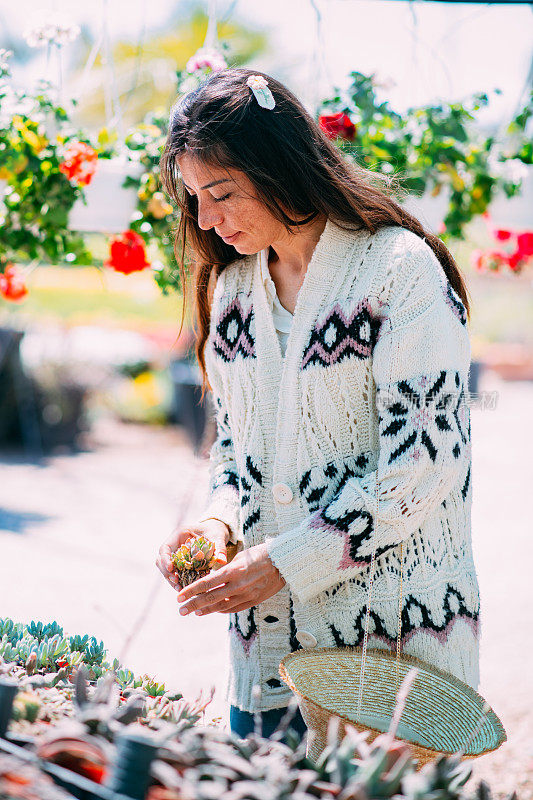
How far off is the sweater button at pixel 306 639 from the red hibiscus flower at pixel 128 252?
5.02ft

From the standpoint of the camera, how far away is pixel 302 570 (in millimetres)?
1379

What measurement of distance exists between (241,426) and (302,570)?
364 millimetres

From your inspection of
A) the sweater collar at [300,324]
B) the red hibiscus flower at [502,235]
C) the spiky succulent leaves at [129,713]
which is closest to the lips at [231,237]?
the sweater collar at [300,324]

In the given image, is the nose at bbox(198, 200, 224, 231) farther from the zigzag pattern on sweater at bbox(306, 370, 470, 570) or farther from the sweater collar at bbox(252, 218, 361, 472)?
the zigzag pattern on sweater at bbox(306, 370, 470, 570)

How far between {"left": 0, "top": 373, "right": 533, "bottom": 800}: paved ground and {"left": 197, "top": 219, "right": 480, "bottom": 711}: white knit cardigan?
21cm

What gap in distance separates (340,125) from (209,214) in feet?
4.05

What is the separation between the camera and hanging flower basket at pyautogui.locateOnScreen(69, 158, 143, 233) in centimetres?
254

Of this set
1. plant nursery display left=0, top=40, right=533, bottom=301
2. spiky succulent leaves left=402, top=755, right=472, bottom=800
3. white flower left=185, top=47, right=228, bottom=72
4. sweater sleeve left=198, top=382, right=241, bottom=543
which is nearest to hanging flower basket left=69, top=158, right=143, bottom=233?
plant nursery display left=0, top=40, right=533, bottom=301

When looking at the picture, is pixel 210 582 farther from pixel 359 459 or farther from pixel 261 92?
pixel 261 92

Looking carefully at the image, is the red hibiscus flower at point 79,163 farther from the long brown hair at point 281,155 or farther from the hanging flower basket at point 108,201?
the long brown hair at point 281,155

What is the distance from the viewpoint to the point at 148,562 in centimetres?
466

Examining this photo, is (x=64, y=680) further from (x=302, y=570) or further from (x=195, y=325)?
(x=195, y=325)

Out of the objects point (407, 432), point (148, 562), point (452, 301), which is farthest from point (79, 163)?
point (148, 562)

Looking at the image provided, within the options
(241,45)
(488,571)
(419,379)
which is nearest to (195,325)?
(419,379)
